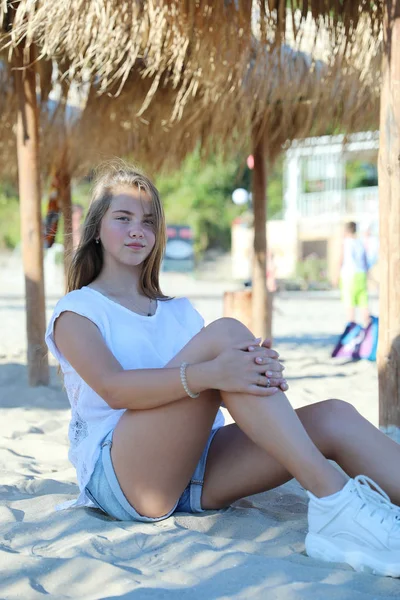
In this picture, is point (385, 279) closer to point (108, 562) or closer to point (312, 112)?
point (108, 562)

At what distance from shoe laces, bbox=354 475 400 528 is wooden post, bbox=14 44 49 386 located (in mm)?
3314

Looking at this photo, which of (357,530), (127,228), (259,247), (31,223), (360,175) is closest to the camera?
(357,530)

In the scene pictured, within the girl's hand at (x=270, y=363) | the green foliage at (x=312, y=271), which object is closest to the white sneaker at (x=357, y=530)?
the girl's hand at (x=270, y=363)

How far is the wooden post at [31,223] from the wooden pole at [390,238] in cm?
250

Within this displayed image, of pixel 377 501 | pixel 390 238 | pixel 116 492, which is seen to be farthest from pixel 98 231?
pixel 390 238

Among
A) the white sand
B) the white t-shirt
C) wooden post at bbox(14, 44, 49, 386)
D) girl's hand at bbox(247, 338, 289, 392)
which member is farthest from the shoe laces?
wooden post at bbox(14, 44, 49, 386)

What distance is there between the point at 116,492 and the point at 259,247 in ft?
15.9

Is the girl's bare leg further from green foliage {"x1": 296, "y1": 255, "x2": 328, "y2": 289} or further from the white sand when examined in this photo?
green foliage {"x1": 296, "y1": 255, "x2": 328, "y2": 289}

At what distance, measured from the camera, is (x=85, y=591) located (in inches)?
65.7

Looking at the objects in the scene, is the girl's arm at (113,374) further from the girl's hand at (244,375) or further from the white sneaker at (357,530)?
the white sneaker at (357,530)

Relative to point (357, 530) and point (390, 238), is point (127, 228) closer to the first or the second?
point (357, 530)

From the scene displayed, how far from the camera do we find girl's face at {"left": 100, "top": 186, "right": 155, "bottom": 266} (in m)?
2.31

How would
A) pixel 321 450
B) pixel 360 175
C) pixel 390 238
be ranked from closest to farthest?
pixel 321 450 → pixel 390 238 → pixel 360 175

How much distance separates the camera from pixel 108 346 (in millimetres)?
2168
